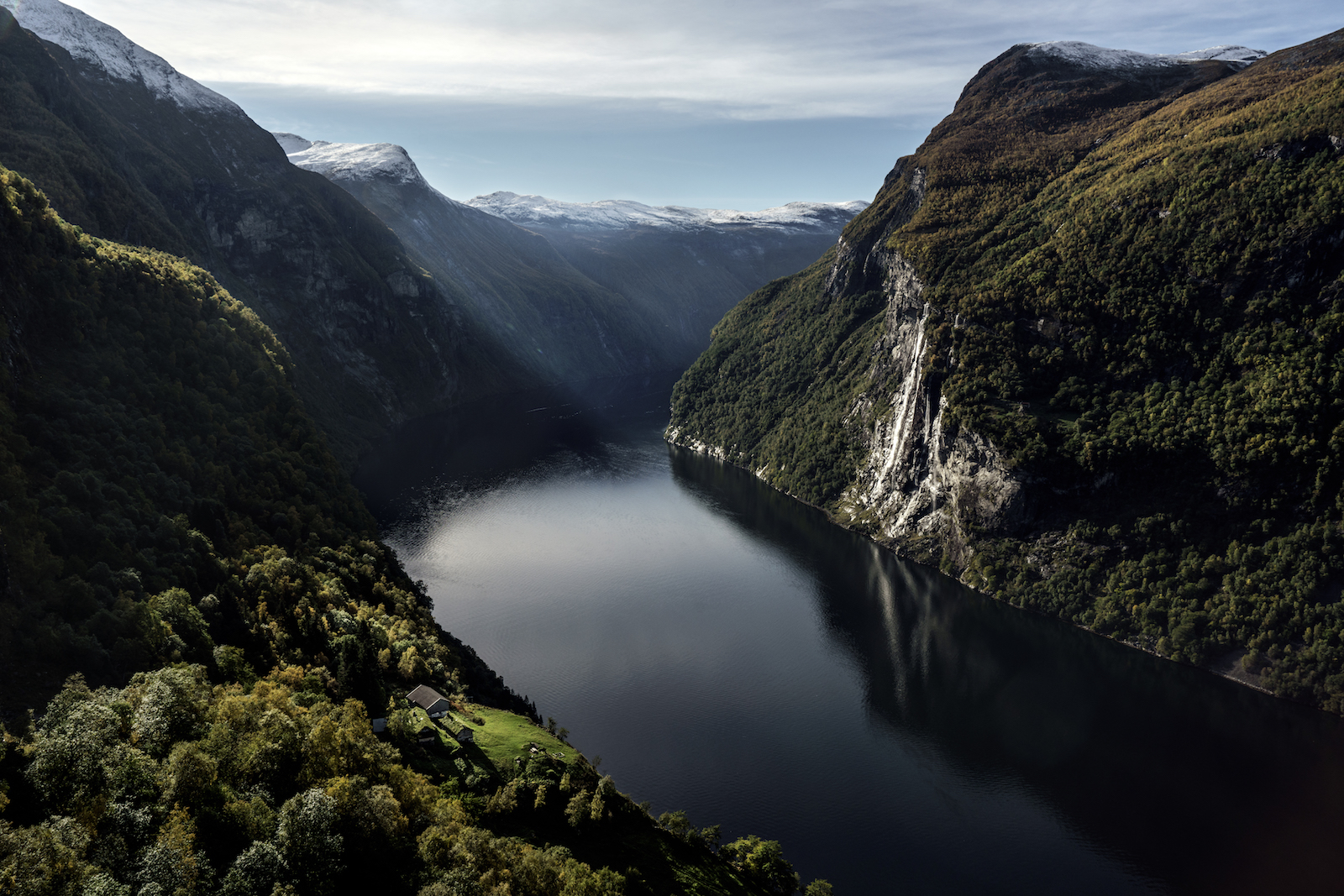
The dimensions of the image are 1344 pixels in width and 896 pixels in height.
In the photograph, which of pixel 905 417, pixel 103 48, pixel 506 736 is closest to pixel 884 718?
pixel 506 736

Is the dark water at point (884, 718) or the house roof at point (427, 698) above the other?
the house roof at point (427, 698)

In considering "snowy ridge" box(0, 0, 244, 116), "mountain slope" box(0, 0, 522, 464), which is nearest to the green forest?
"mountain slope" box(0, 0, 522, 464)

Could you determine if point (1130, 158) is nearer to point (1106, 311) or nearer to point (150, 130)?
point (1106, 311)

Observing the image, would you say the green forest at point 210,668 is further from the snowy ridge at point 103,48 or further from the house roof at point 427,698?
the snowy ridge at point 103,48

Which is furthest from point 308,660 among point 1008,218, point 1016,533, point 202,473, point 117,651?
point 1008,218

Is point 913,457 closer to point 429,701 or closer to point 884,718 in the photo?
point 884,718

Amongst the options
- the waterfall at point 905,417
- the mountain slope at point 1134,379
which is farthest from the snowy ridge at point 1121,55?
the waterfall at point 905,417

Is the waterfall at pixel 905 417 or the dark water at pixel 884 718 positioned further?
the waterfall at pixel 905 417
